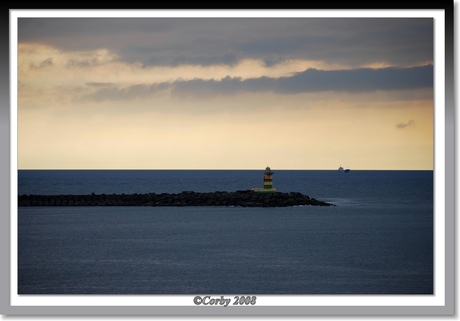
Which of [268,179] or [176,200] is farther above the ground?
[268,179]

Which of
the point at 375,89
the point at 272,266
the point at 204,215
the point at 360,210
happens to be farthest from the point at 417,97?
the point at 360,210

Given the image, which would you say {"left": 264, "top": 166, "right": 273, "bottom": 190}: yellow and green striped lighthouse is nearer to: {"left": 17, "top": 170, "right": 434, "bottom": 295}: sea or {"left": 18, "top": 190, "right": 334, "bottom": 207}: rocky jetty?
{"left": 18, "top": 190, "right": 334, "bottom": 207}: rocky jetty

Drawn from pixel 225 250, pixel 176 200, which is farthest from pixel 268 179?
pixel 225 250

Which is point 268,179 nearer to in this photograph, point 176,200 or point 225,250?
point 176,200

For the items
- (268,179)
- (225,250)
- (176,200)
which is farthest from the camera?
(268,179)

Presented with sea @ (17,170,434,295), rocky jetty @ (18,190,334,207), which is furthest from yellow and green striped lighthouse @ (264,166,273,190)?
sea @ (17,170,434,295)

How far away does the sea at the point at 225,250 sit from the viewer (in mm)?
13250

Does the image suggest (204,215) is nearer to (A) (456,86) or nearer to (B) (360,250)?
(B) (360,250)

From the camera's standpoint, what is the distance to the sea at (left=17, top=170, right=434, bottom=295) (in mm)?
13250

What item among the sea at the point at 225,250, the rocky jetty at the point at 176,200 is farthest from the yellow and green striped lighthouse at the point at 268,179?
the sea at the point at 225,250

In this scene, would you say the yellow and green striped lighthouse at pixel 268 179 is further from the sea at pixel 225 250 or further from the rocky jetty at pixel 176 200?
the sea at pixel 225 250

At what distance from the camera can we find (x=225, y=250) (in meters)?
19.1
